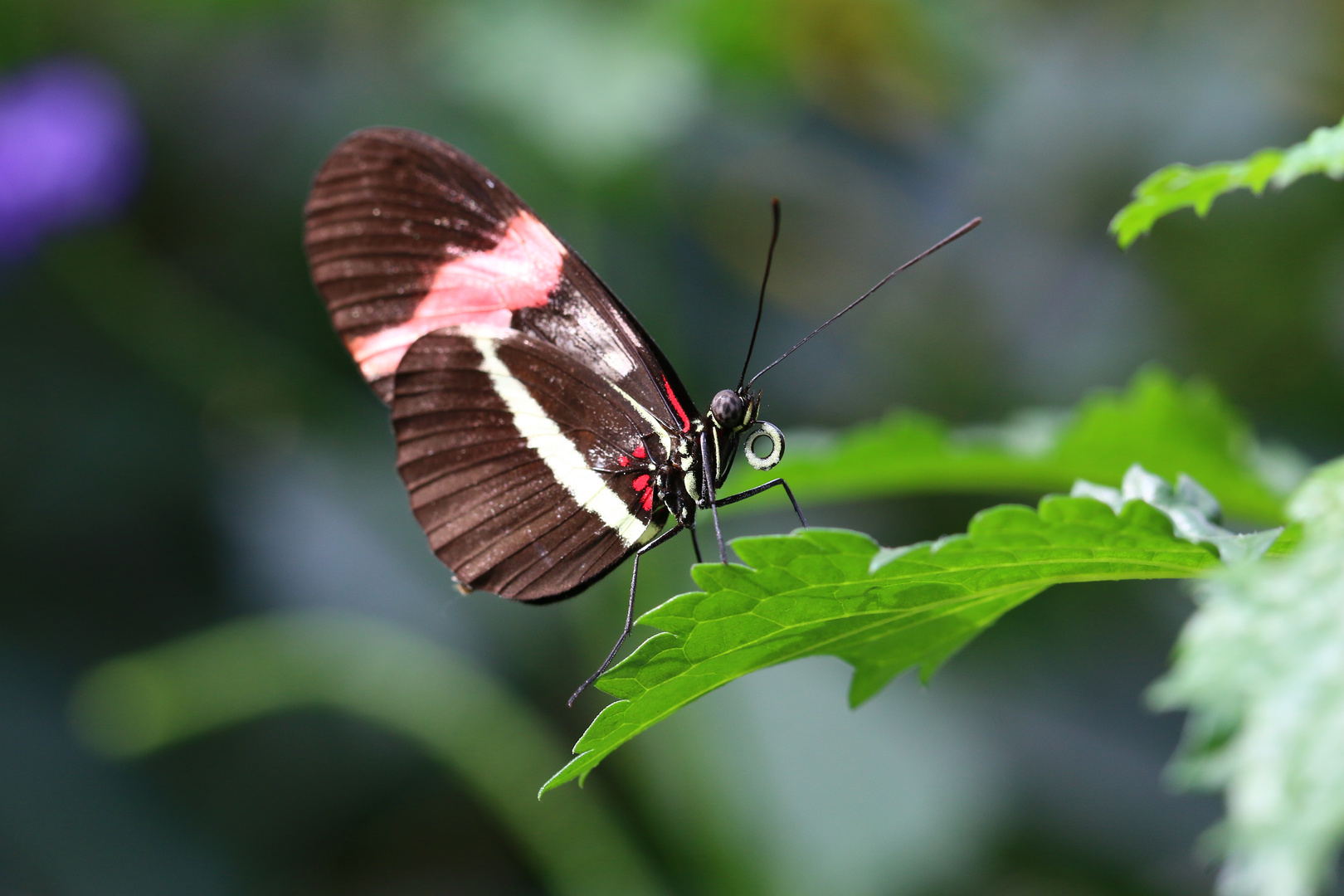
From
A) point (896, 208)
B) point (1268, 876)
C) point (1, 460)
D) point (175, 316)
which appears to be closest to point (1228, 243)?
point (896, 208)

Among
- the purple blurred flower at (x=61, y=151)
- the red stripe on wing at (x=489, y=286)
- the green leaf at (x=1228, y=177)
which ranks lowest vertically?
the green leaf at (x=1228, y=177)

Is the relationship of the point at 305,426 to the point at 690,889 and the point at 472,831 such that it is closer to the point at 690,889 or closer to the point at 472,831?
the point at 472,831

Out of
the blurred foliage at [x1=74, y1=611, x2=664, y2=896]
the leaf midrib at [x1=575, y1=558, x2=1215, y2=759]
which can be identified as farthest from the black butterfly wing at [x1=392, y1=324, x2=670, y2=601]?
the blurred foliage at [x1=74, y1=611, x2=664, y2=896]

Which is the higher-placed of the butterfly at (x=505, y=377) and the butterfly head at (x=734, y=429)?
the butterfly at (x=505, y=377)

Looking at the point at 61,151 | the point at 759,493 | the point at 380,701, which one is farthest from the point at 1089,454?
the point at 61,151

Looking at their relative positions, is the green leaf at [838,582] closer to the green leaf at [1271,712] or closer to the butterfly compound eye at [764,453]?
the green leaf at [1271,712]

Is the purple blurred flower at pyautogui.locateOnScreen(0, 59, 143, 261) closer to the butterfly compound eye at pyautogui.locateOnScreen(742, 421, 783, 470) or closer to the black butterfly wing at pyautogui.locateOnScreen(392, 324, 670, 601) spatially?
the black butterfly wing at pyautogui.locateOnScreen(392, 324, 670, 601)

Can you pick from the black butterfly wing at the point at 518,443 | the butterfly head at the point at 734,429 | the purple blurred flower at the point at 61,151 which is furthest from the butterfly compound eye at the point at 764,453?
the purple blurred flower at the point at 61,151

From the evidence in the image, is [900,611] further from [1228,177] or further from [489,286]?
[489,286]
